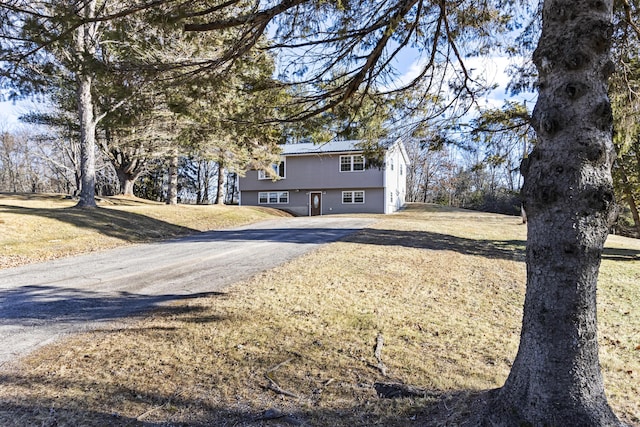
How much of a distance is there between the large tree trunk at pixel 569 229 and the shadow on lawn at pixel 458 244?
889 centimetres

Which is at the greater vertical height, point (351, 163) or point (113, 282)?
point (351, 163)

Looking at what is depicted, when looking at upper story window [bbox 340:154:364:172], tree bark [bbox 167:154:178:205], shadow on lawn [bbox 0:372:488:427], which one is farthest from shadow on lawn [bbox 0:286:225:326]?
upper story window [bbox 340:154:364:172]

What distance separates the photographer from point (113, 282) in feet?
22.7

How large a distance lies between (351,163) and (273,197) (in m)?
6.67

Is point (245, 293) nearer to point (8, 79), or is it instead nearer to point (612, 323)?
point (8, 79)

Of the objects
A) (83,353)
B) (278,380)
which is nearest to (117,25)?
(83,353)

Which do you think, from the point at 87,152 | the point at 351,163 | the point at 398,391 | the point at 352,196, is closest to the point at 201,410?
the point at 398,391

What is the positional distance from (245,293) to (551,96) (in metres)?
5.08

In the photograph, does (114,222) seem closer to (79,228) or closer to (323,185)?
(79,228)

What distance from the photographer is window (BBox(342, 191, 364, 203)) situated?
2655 centimetres

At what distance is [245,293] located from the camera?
6168 millimetres

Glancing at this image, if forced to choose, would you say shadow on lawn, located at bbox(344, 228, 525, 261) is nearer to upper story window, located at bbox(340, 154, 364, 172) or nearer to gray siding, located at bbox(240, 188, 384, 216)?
gray siding, located at bbox(240, 188, 384, 216)

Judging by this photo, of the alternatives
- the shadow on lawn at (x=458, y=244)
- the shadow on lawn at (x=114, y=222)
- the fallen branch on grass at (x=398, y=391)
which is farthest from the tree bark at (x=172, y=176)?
the fallen branch on grass at (x=398, y=391)

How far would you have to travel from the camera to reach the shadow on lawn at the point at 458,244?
11367mm
